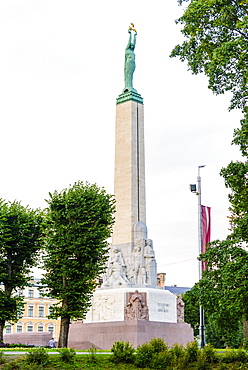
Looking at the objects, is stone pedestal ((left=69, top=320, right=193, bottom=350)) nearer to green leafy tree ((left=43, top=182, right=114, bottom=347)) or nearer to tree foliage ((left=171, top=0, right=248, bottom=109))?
green leafy tree ((left=43, top=182, right=114, bottom=347))

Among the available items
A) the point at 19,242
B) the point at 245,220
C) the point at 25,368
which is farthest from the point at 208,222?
the point at 25,368

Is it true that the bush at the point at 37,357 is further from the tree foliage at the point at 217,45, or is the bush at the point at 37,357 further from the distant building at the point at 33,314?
the distant building at the point at 33,314

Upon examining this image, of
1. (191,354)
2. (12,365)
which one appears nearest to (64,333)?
(191,354)

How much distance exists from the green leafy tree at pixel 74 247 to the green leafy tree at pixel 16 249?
2.31 meters

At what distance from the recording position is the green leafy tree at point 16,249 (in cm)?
3653

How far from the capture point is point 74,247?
3406 cm

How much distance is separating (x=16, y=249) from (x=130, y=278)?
8464 millimetres

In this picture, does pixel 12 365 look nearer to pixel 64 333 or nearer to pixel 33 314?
pixel 64 333

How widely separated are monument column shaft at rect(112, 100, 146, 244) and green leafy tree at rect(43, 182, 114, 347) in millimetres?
3500

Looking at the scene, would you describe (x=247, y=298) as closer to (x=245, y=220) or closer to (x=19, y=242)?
(x=245, y=220)

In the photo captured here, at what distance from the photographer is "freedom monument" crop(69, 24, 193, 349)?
35719 mm

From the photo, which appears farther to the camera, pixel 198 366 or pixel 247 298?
pixel 198 366

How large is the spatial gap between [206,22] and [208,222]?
18197 mm

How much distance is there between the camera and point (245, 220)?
824 inches
